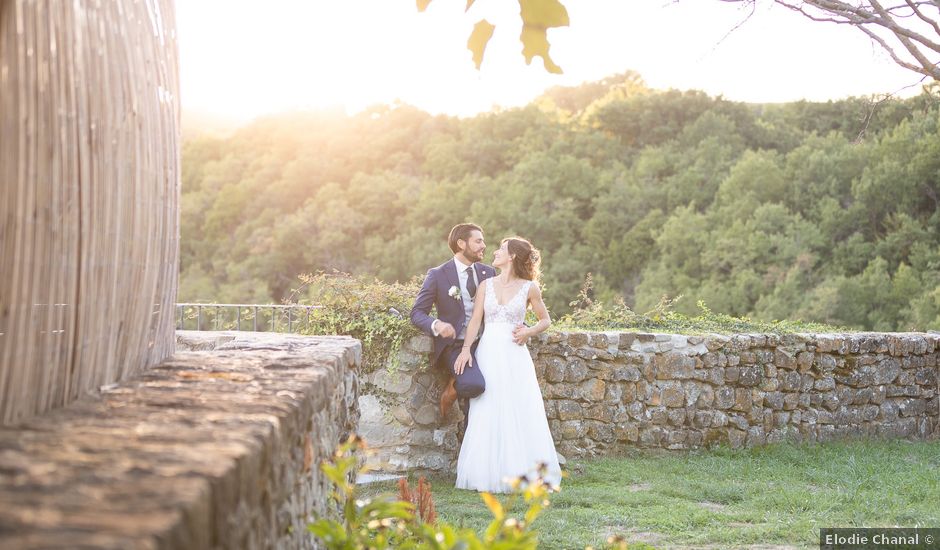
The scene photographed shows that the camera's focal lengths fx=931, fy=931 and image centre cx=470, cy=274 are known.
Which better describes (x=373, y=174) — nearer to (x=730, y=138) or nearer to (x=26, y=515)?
(x=730, y=138)

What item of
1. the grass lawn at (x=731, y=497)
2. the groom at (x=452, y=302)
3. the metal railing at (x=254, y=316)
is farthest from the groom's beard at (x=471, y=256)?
the grass lawn at (x=731, y=497)

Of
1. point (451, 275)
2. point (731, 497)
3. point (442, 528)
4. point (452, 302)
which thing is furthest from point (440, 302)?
point (442, 528)

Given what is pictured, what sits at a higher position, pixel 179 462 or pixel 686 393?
pixel 179 462

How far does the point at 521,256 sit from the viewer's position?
6.60 m

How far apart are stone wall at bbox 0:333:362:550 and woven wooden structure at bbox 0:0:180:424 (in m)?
0.11

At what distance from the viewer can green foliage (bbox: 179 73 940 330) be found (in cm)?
2459

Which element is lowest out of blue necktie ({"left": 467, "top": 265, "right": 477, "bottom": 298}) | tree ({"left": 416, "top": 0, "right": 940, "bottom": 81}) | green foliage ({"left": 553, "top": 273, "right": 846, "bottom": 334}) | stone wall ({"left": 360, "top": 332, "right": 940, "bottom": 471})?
stone wall ({"left": 360, "top": 332, "right": 940, "bottom": 471})

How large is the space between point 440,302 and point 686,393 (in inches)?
99.7

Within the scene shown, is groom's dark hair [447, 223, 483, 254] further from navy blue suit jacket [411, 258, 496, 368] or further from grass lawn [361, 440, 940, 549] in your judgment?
grass lawn [361, 440, 940, 549]

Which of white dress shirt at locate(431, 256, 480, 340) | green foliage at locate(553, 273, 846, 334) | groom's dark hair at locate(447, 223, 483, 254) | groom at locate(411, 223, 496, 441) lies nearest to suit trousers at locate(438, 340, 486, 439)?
groom at locate(411, 223, 496, 441)

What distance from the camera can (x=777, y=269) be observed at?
24938 millimetres

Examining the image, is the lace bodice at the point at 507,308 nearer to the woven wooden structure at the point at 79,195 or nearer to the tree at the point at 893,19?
the tree at the point at 893,19

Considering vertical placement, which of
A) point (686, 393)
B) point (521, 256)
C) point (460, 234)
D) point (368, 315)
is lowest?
point (686, 393)

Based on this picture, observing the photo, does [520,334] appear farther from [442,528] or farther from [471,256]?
[442,528]
